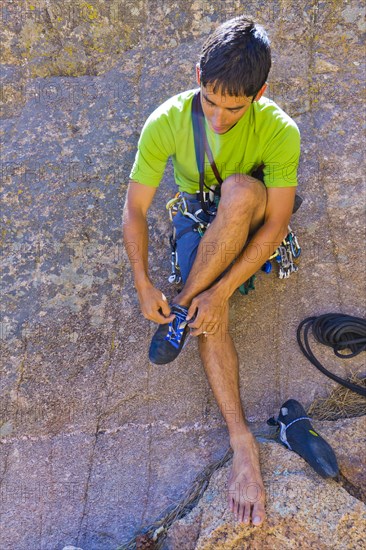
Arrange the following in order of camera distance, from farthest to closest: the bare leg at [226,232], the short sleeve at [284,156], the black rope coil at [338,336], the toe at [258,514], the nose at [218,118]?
1. the black rope coil at [338,336]
2. the short sleeve at [284,156]
3. the bare leg at [226,232]
4. the nose at [218,118]
5. the toe at [258,514]

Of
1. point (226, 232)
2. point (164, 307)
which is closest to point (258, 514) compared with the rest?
point (164, 307)

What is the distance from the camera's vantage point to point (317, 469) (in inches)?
106

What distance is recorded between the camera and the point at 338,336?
3199 millimetres

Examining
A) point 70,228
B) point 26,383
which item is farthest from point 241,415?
point 70,228

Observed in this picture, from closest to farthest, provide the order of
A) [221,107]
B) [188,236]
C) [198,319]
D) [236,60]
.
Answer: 1. [236,60]
2. [221,107]
3. [198,319]
4. [188,236]

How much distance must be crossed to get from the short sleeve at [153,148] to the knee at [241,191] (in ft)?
1.09

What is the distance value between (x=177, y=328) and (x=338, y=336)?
2.82 feet

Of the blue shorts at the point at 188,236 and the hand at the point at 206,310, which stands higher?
the blue shorts at the point at 188,236

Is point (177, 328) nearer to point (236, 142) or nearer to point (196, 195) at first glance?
point (196, 195)

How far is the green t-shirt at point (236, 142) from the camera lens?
9.55 feet

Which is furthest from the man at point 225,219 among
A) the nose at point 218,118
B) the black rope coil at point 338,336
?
the black rope coil at point 338,336

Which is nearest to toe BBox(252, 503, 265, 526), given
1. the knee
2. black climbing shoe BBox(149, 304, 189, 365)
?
black climbing shoe BBox(149, 304, 189, 365)

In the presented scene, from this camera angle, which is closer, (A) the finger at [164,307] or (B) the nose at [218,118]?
(B) the nose at [218,118]

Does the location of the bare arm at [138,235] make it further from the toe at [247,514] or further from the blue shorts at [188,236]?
the toe at [247,514]
